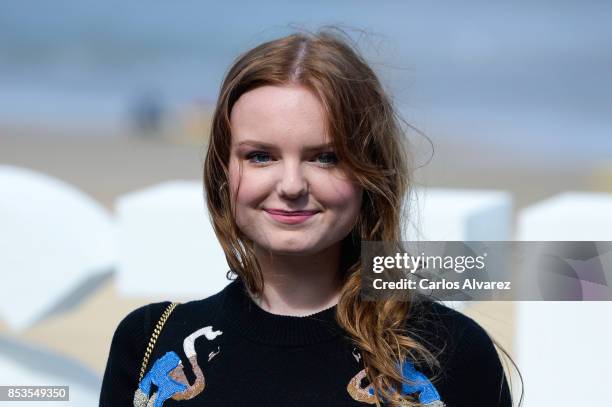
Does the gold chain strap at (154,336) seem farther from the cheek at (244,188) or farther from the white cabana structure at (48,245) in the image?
the white cabana structure at (48,245)

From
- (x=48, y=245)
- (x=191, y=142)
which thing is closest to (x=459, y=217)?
(x=48, y=245)

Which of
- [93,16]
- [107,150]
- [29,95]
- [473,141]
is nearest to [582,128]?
[473,141]

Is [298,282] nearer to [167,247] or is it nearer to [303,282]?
[303,282]

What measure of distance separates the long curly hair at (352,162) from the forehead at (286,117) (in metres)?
0.02

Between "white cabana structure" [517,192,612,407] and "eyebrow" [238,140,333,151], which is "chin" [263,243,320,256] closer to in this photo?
"eyebrow" [238,140,333,151]

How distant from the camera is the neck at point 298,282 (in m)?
2.40

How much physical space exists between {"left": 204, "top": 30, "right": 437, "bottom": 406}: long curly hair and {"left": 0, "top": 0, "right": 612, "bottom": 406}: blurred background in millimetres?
197

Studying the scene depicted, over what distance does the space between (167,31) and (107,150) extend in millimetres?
11355

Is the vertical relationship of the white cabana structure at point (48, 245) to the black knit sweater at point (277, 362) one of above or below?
above

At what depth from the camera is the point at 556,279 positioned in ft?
10.4

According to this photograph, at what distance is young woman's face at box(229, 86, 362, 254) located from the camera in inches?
90.3

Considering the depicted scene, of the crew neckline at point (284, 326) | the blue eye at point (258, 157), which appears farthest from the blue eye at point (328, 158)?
the crew neckline at point (284, 326)

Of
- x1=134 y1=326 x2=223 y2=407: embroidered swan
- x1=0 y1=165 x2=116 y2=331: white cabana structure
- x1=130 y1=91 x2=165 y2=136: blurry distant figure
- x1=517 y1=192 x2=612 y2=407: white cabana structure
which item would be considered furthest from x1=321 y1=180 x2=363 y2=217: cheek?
x1=130 y1=91 x2=165 y2=136: blurry distant figure

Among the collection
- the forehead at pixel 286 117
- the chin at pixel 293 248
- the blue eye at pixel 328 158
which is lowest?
the chin at pixel 293 248
